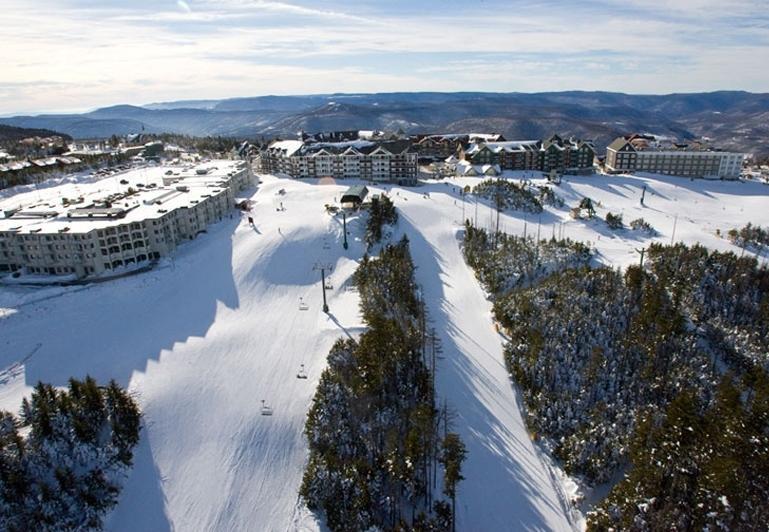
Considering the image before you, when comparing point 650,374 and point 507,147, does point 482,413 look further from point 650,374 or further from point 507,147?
point 507,147

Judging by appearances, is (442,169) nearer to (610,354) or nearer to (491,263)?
(491,263)

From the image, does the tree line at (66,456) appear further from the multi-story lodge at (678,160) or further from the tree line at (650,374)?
the multi-story lodge at (678,160)

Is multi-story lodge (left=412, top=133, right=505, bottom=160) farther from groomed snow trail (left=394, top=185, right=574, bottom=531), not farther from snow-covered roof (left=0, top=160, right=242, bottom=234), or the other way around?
groomed snow trail (left=394, top=185, right=574, bottom=531)

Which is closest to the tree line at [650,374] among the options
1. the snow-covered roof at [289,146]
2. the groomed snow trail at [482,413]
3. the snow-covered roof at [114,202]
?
the groomed snow trail at [482,413]

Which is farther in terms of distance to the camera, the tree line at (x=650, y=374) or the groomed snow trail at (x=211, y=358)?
the groomed snow trail at (x=211, y=358)

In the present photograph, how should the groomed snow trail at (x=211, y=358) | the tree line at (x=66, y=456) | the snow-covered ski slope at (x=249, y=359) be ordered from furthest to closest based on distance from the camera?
the snow-covered ski slope at (x=249, y=359) < the groomed snow trail at (x=211, y=358) < the tree line at (x=66, y=456)

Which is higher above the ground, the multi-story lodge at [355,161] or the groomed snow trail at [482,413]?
the multi-story lodge at [355,161]

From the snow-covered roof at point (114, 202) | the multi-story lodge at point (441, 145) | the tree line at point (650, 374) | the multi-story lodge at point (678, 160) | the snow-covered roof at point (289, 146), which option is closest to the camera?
the tree line at point (650, 374)
